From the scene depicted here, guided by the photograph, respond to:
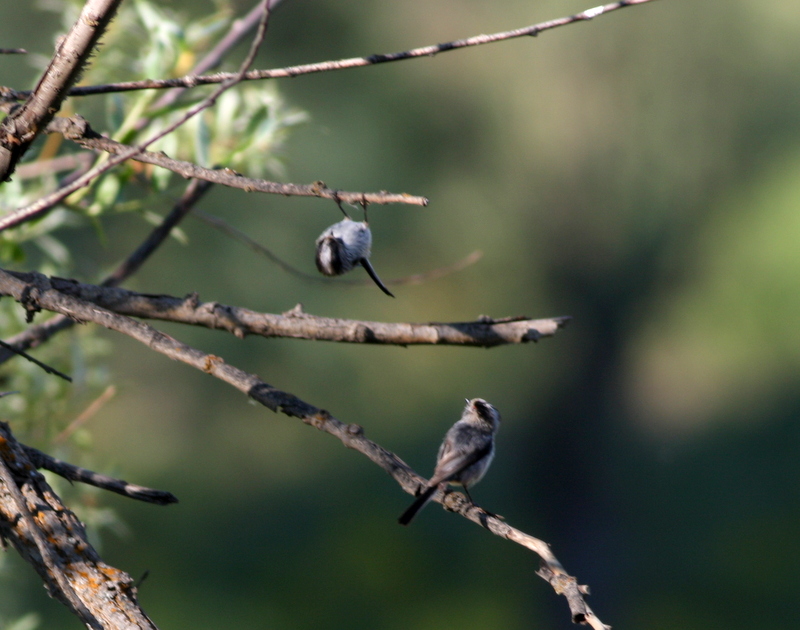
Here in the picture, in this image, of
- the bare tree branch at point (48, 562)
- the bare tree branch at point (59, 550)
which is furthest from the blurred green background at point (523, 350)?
the bare tree branch at point (48, 562)

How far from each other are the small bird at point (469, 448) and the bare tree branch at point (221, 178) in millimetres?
774

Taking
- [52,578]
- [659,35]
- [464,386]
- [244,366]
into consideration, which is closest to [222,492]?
[244,366]

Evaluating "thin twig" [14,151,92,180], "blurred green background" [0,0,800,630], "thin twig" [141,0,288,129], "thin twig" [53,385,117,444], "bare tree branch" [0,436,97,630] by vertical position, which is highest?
"blurred green background" [0,0,800,630]

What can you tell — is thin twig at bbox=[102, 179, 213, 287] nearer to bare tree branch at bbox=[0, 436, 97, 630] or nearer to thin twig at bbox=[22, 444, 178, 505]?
thin twig at bbox=[22, 444, 178, 505]

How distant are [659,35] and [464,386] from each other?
504 cm

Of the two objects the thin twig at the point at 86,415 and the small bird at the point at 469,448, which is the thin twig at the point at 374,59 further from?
the thin twig at the point at 86,415

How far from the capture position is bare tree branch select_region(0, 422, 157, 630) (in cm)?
126

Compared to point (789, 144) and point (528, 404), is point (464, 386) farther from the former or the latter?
point (789, 144)

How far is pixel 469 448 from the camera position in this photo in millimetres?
1855

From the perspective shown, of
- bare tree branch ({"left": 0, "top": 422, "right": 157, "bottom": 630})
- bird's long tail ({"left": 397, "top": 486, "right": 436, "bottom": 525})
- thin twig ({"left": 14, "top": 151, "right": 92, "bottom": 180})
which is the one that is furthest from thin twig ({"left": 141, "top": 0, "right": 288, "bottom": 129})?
bird's long tail ({"left": 397, "top": 486, "right": 436, "bottom": 525})

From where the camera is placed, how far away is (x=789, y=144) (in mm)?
9484

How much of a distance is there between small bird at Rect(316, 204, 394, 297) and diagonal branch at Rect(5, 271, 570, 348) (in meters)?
0.23

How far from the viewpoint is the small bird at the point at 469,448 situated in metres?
1.79

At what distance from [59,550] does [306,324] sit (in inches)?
23.5
